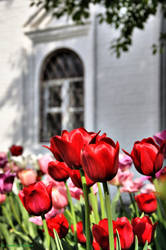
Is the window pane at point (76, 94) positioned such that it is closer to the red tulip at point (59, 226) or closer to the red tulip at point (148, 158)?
the red tulip at point (59, 226)

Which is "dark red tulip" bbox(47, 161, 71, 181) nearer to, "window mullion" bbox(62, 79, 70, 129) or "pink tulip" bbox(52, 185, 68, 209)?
"pink tulip" bbox(52, 185, 68, 209)

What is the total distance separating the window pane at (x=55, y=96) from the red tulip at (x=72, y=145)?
634cm

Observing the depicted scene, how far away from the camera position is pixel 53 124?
23.0ft

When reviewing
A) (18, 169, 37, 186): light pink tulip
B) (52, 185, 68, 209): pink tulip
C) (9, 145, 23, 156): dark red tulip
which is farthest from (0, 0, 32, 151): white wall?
(52, 185, 68, 209): pink tulip

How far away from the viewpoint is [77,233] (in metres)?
0.88

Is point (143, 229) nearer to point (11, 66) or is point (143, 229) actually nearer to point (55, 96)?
point (55, 96)

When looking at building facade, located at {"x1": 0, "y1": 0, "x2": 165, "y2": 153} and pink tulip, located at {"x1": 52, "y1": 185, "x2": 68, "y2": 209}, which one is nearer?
pink tulip, located at {"x1": 52, "y1": 185, "x2": 68, "y2": 209}

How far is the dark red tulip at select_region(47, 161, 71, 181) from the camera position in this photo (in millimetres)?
890

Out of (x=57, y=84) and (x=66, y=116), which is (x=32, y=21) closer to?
(x=57, y=84)

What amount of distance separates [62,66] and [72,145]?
6462 millimetres

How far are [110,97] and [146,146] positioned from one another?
225 inches

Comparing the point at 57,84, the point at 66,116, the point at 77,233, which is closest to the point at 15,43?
the point at 57,84

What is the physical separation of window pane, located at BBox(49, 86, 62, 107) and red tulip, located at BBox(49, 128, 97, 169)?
6339mm

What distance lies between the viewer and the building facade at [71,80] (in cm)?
612
